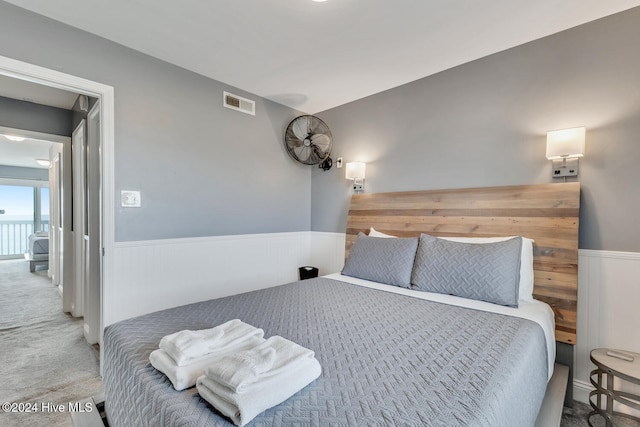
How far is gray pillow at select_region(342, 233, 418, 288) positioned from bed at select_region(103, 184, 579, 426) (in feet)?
0.11

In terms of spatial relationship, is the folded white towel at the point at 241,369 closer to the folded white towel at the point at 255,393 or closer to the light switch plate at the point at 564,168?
the folded white towel at the point at 255,393

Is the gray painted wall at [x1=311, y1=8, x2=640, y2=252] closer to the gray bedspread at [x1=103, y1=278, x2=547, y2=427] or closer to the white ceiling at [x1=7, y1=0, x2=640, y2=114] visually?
the white ceiling at [x1=7, y1=0, x2=640, y2=114]

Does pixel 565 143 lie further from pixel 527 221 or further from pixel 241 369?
pixel 241 369

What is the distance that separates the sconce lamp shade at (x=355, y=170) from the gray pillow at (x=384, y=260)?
80 cm

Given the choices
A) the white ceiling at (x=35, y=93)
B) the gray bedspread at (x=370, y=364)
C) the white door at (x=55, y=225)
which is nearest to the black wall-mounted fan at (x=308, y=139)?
the gray bedspread at (x=370, y=364)

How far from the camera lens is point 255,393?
817mm

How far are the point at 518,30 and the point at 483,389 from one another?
2.32m

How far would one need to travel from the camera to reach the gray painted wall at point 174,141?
1.98 m

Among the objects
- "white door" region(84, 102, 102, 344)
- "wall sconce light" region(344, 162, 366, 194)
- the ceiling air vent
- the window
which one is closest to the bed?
"wall sconce light" region(344, 162, 366, 194)

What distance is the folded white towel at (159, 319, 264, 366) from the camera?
1023 mm

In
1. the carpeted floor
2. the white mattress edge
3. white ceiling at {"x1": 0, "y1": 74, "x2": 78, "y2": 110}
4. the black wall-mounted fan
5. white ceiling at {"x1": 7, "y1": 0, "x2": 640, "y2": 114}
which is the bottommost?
the carpeted floor

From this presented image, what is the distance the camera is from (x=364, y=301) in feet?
6.23

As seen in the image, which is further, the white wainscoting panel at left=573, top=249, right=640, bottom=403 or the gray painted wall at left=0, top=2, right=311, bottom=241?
the gray painted wall at left=0, top=2, right=311, bottom=241

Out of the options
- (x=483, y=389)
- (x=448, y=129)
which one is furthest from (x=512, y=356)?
(x=448, y=129)
